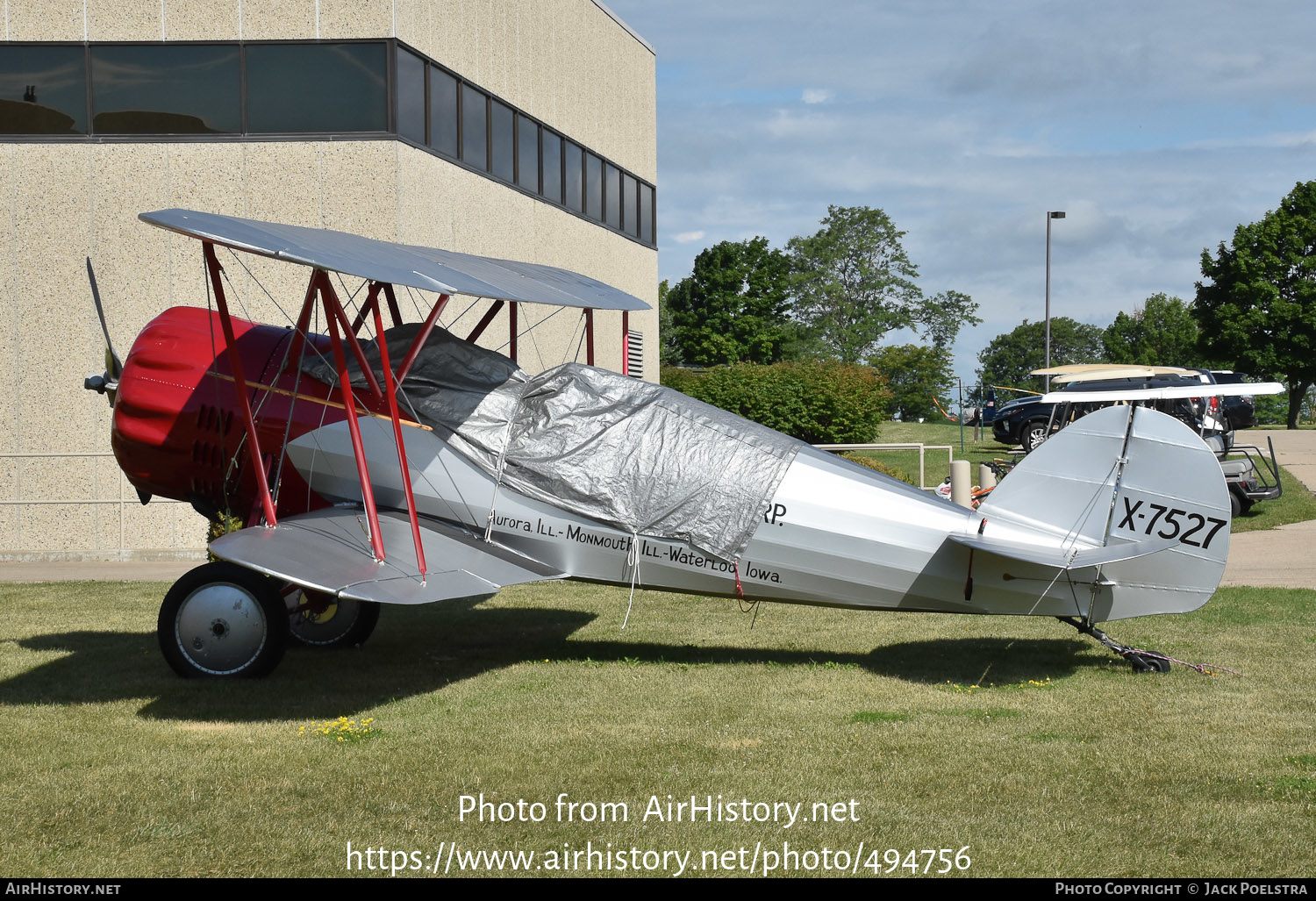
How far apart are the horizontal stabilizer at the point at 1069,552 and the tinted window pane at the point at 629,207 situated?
16431 millimetres

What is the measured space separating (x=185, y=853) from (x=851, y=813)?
2926 mm

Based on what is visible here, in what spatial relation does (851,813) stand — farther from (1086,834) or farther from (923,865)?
(1086,834)

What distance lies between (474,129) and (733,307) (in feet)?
172

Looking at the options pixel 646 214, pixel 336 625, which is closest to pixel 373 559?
pixel 336 625

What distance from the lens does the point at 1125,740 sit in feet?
21.1

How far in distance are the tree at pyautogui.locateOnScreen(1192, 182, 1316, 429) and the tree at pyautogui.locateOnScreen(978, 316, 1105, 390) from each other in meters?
43.6

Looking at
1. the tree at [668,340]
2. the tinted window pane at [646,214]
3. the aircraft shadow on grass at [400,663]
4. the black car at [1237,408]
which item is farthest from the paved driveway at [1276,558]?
the tree at [668,340]

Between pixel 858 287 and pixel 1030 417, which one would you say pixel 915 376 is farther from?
pixel 1030 417

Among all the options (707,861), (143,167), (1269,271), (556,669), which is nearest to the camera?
(707,861)

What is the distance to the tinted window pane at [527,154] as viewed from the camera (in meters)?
17.8

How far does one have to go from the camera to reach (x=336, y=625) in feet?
31.5

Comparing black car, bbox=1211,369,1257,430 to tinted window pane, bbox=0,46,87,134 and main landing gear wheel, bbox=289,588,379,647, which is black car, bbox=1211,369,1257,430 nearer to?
main landing gear wheel, bbox=289,588,379,647

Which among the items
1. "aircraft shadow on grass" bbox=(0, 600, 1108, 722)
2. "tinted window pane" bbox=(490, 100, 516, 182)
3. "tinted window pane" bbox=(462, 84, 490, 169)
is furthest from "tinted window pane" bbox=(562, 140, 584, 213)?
"aircraft shadow on grass" bbox=(0, 600, 1108, 722)
